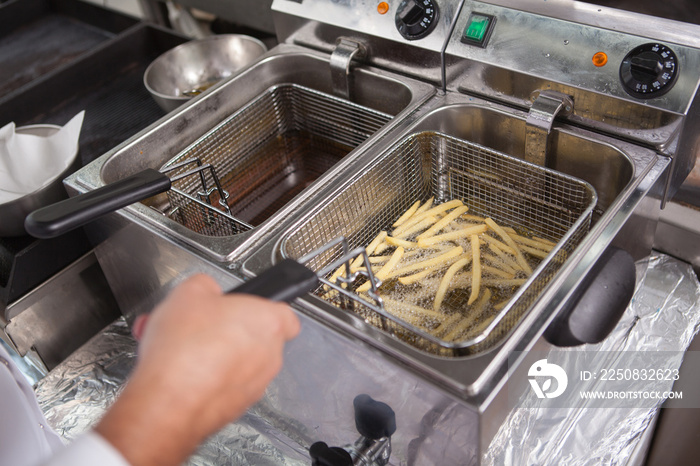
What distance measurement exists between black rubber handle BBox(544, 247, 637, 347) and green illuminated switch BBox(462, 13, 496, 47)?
0.59 meters

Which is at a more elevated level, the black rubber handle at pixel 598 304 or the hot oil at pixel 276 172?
the black rubber handle at pixel 598 304

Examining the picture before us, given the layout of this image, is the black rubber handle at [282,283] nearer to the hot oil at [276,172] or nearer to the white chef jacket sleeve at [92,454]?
the white chef jacket sleeve at [92,454]

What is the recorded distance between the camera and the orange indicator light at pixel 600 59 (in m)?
1.30

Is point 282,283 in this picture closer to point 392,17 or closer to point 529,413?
point 529,413

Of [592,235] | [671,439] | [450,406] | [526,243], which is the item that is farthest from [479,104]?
[671,439]

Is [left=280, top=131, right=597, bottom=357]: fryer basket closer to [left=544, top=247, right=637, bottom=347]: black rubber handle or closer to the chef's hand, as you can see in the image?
[left=544, top=247, right=637, bottom=347]: black rubber handle

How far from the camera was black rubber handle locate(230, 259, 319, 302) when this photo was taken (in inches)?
34.5

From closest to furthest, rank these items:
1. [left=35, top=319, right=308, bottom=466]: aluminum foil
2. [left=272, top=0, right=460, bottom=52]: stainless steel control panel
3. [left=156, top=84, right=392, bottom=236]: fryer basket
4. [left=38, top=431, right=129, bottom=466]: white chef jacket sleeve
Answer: [left=38, top=431, right=129, bottom=466]: white chef jacket sleeve, [left=35, top=319, right=308, bottom=466]: aluminum foil, [left=272, top=0, right=460, bottom=52]: stainless steel control panel, [left=156, top=84, right=392, bottom=236]: fryer basket

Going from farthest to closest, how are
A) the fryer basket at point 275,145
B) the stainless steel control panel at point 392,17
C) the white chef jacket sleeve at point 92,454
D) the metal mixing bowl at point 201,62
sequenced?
the metal mixing bowl at point 201,62 < the fryer basket at point 275,145 < the stainless steel control panel at point 392,17 < the white chef jacket sleeve at point 92,454

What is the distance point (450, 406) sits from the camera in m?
0.96

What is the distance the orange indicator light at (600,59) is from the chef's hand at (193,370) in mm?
901

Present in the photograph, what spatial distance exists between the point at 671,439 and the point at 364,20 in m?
1.31

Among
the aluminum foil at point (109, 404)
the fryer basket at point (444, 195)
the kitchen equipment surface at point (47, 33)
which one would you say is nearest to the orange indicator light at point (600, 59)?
the fryer basket at point (444, 195)

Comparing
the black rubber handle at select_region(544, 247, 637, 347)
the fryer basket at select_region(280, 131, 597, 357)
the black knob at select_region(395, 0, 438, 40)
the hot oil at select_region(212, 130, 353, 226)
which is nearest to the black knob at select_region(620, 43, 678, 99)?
the fryer basket at select_region(280, 131, 597, 357)
